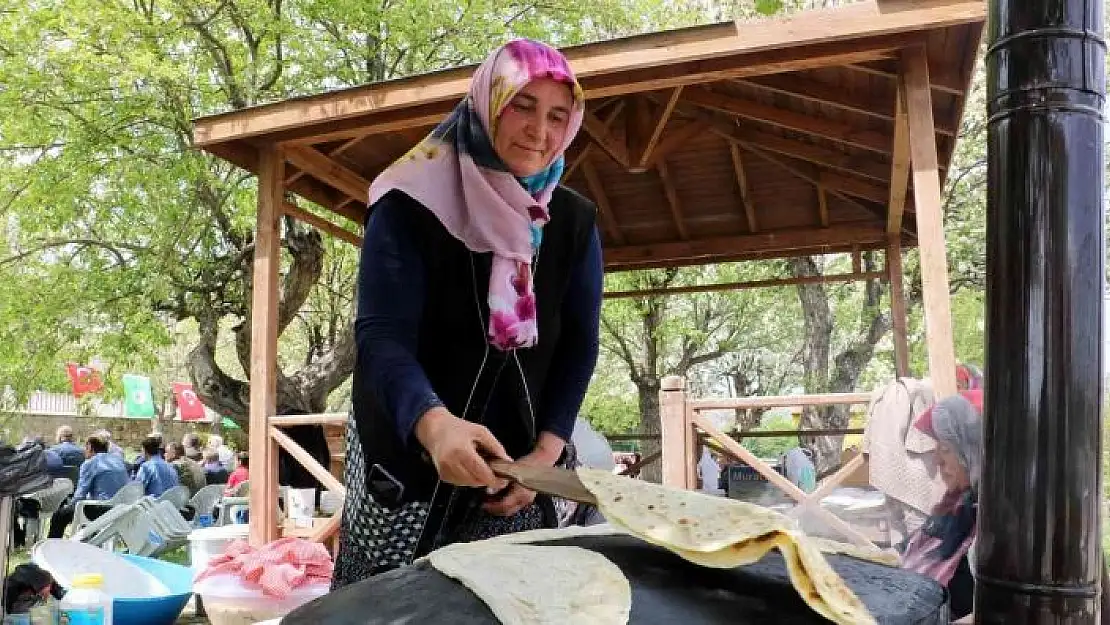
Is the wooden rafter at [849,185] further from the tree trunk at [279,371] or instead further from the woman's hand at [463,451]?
the woman's hand at [463,451]

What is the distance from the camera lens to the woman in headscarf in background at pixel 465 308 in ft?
4.69

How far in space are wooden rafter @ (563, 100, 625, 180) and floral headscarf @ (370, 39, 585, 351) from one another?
19.3 ft

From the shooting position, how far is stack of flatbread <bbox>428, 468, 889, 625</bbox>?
0.67 m

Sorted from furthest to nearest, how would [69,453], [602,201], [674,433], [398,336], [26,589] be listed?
[69,453]
[602,201]
[674,433]
[26,589]
[398,336]

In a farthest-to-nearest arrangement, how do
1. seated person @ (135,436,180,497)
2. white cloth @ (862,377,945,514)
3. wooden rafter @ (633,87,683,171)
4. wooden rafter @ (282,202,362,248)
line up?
seated person @ (135,436,180,497) < wooden rafter @ (282,202,362,248) < wooden rafter @ (633,87,683,171) < white cloth @ (862,377,945,514)

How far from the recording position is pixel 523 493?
1.41 meters

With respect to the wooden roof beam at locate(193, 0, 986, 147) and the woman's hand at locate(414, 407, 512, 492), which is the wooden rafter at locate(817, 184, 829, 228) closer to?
the wooden roof beam at locate(193, 0, 986, 147)

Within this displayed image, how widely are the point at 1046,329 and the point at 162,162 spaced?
41.3ft

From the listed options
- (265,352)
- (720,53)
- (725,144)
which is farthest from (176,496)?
(720,53)

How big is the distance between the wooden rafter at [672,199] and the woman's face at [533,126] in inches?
266

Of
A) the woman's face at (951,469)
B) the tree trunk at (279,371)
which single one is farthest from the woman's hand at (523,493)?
the tree trunk at (279,371)

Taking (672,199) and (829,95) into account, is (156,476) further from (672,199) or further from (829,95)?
(829,95)

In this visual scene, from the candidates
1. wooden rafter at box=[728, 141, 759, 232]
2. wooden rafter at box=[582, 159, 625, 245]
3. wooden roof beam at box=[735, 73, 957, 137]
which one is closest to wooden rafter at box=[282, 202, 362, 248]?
wooden rafter at box=[582, 159, 625, 245]

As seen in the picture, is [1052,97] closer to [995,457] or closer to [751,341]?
[995,457]
